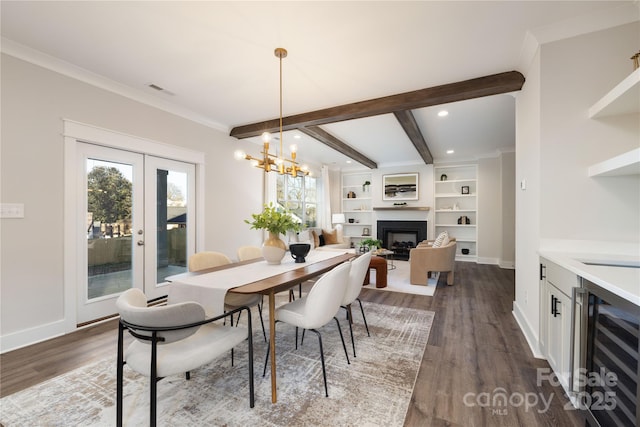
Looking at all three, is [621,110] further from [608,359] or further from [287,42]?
[287,42]

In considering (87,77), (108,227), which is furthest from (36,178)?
(87,77)

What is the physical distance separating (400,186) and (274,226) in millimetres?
5923

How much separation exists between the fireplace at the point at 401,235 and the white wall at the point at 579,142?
4930 millimetres

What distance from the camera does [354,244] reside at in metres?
8.09

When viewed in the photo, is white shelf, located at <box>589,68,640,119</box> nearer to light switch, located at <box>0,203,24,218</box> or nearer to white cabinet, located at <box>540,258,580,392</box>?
white cabinet, located at <box>540,258,580,392</box>

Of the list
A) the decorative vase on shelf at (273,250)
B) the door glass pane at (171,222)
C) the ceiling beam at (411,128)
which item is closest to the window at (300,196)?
the door glass pane at (171,222)

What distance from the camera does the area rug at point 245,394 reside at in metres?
1.55

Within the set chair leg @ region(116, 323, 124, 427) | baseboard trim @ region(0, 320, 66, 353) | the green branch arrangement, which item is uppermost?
the green branch arrangement

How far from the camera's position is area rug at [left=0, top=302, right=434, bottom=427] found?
1.55m

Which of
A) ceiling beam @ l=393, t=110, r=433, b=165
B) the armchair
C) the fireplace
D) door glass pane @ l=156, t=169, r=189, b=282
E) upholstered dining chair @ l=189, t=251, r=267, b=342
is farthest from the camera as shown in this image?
the fireplace

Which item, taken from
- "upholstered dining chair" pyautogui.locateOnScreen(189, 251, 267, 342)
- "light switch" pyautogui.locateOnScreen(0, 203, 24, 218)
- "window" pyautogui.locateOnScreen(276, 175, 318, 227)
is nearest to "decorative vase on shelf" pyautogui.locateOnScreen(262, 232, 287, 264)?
"upholstered dining chair" pyautogui.locateOnScreen(189, 251, 267, 342)

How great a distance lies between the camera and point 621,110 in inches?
76.0

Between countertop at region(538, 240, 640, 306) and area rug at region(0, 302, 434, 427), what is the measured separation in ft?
4.10

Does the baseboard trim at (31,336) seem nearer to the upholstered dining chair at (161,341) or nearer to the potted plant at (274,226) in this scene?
the upholstered dining chair at (161,341)
